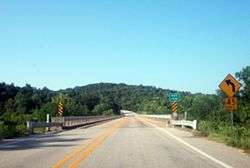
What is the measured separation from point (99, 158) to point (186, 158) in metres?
2.63

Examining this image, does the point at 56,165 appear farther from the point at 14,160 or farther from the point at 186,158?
the point at 186,158

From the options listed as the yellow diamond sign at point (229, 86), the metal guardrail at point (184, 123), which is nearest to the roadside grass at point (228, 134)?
the yellow diamond sign at point (229, 86)

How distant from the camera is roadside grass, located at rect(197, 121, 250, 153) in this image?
72.5 ft

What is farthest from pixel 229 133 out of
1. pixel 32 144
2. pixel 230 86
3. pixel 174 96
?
pixel 174 96

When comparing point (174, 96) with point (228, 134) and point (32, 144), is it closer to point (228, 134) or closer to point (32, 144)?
point (228, 134)

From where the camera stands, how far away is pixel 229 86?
27766 mm

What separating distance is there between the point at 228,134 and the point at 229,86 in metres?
2.52

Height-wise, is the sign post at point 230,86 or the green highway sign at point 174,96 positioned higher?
the green highway sign at point 174,96

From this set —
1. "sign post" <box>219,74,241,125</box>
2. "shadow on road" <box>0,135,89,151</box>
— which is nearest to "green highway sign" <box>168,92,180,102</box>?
"sign post" <box>219,74,241,125</box>

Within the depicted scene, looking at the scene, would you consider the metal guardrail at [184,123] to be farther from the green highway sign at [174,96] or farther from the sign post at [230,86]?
the green highway sign at [174,96]

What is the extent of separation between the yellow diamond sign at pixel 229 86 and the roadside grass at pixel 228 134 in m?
1.80

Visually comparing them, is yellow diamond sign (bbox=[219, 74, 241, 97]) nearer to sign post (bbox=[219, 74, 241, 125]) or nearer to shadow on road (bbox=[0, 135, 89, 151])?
sign post (bbox=[219, 74, 241, 125])

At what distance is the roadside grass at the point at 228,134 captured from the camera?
72.5 feet

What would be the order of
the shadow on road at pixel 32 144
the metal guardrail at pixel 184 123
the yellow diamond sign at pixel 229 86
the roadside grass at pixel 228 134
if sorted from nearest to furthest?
the shadow on road at pixel 32 144 → the roadside grass at pixel 228 134 → the yellow diamond sign at pixel 229 86 → the metal guardrail at pixel 184 123
